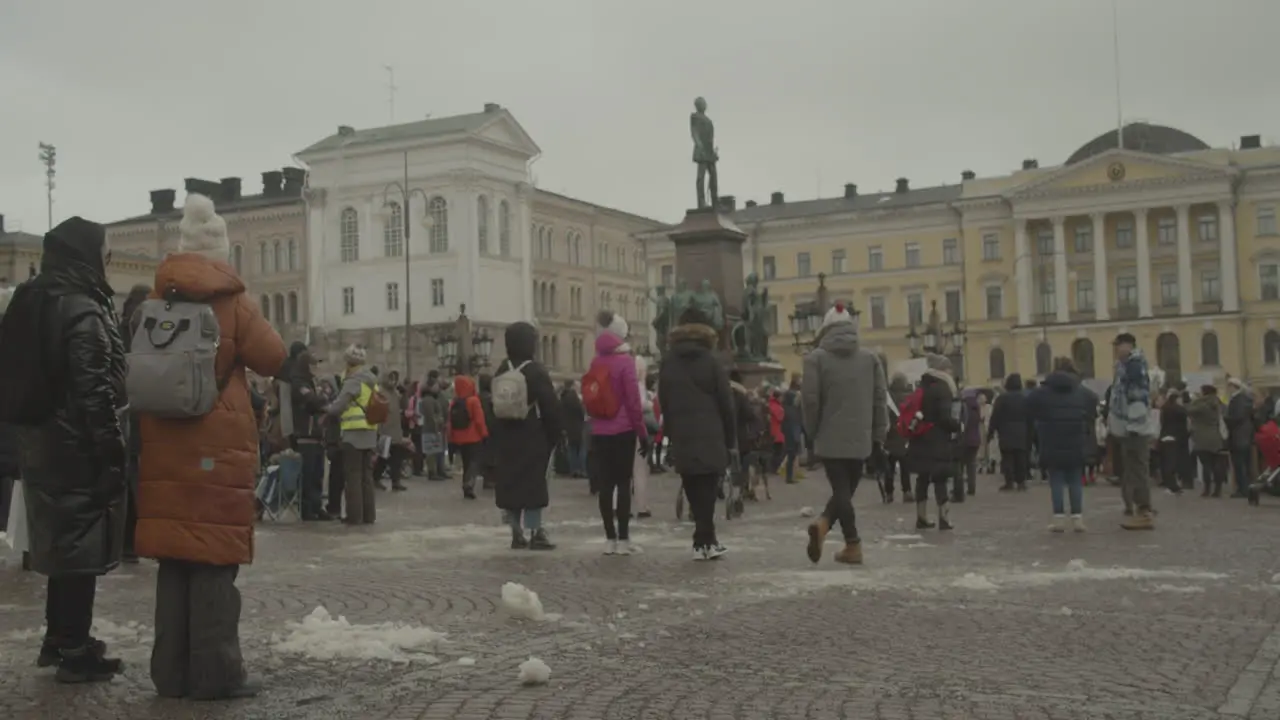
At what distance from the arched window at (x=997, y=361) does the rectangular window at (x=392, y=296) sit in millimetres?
37825

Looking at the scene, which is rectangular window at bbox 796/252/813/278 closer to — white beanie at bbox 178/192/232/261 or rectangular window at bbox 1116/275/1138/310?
rectangular window at bbox 1116/275/1138/310

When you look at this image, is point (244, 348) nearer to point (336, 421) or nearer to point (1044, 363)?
point (336, 421)

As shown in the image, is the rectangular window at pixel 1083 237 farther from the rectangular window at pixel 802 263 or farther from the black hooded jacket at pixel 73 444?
the black hooded jacket at pixel 73 444

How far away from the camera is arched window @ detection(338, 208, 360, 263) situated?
89250 millimetres

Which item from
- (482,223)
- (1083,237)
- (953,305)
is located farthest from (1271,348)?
(482,223)

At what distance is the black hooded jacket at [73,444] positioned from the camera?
21.2 feet

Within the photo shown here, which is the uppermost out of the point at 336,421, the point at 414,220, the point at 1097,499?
the point at 414,220

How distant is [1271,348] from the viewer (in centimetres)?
8700

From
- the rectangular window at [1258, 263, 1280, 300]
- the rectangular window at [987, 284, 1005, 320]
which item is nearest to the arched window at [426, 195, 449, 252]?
the rectangular window at [987, 284, 1005, 320]

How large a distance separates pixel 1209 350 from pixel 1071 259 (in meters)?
10.4

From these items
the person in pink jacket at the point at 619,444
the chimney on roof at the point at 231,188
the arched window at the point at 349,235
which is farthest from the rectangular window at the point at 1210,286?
the person in pink jacket at the point at 619,444

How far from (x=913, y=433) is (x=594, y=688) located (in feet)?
29.7

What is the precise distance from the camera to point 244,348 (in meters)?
6.30

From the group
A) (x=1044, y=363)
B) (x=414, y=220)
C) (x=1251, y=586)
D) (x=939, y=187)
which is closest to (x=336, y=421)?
(x=1251, y=586)
